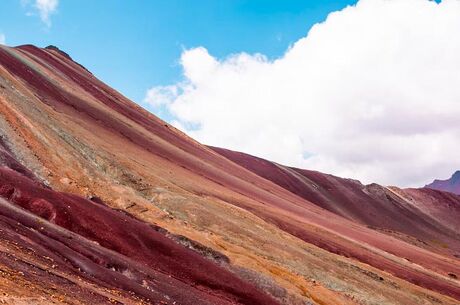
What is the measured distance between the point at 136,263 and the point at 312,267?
3145cm

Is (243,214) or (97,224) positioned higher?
(243,214)

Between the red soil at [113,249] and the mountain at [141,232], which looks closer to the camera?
the mountain at [141,232]

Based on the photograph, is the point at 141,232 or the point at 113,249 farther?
the point at 141,232

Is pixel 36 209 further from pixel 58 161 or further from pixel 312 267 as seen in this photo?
pixel 312 267

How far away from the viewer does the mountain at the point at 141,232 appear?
3378 cm

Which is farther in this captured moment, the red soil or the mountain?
the red soil


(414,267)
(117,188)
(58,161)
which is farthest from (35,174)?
(414,267)

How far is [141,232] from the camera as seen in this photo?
5106cm

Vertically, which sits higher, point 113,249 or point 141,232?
point 141,232

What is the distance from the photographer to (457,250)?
179625 mm

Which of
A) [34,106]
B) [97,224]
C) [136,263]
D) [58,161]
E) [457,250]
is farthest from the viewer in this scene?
[457,250]

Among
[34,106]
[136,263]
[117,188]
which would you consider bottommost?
[136,263]

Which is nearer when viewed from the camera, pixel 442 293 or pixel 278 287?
pixel 278 287

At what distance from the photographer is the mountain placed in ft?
111
